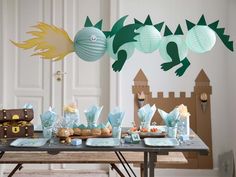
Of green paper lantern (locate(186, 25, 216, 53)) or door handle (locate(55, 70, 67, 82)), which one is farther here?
door handle (locate(55, 70, 67, 82))

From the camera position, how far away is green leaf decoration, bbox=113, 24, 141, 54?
2518 millimetres

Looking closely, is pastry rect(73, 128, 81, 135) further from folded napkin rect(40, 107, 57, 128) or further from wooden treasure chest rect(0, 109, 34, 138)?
wooden treasure chest rect(0, 109, 34, 138)

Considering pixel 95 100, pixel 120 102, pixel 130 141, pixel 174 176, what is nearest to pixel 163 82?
pixel 120 102

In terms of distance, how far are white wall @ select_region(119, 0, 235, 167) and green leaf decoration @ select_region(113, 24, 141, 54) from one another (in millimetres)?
1655

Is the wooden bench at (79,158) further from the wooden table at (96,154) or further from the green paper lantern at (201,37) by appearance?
the green paper lantern at (201,37)

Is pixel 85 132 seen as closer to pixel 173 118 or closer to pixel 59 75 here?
pixel 173 118

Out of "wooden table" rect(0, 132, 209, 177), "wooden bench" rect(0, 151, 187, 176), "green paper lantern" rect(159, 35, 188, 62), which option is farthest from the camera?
"wooden bench" rect(0, 151, 187, 176)

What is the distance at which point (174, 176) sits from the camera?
4211 mm

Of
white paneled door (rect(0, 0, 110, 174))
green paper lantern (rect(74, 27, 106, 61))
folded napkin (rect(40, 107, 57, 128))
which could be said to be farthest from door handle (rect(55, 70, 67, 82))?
folded napkin (rect(40, 107, 57, 128))

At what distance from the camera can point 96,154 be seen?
10.9 feet

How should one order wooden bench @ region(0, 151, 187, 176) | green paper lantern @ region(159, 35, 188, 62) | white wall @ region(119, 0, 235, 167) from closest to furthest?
green paper lantern @ region(159, 35, 188, 62) → wooden bench @ region(0, 151, 187, 176) → white wall @ region(119, 0, 235, 167)

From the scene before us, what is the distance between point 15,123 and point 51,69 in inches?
70.7

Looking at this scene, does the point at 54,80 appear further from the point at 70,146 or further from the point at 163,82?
the point at 70,146

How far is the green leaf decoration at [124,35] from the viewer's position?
2.52m
